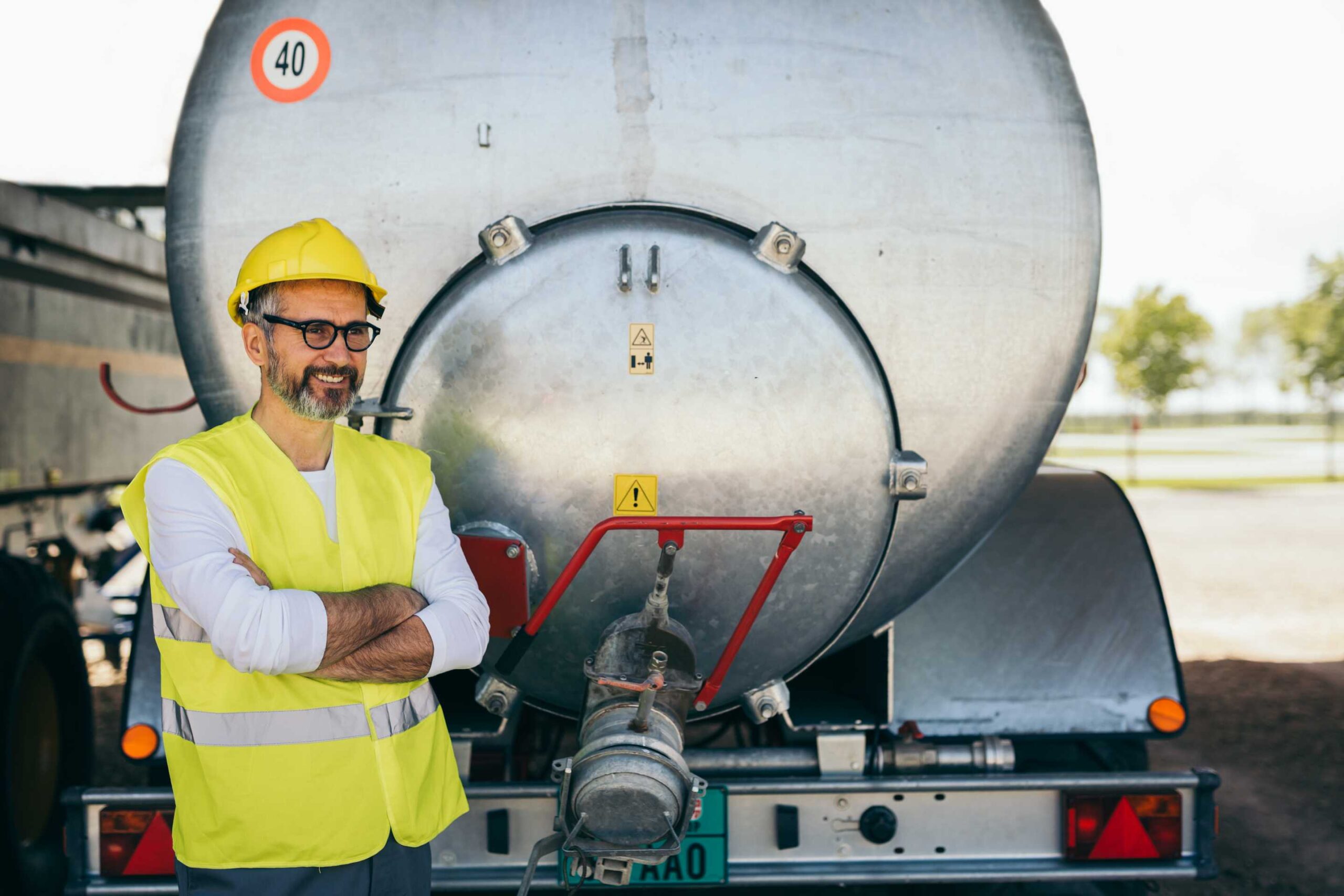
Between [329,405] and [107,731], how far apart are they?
13.8ft

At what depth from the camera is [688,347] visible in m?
1.88

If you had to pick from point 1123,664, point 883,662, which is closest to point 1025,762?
point 1123,664

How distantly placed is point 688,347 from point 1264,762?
4062 millimetres

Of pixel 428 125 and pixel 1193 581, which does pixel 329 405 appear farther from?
Answer: pixel 1193 581

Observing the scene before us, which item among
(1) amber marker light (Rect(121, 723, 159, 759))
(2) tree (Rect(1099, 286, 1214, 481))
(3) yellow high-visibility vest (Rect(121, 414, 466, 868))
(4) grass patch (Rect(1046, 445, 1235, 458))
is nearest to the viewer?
(3) yellow high-visibility vest (Rect(121, 414, 466, 868))

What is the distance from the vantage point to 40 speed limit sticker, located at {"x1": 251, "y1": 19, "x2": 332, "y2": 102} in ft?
6.64

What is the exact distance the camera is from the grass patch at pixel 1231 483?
20.6 metres

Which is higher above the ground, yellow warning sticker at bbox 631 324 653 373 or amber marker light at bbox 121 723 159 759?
yellow warning sticker at bbox 631 324 653 373

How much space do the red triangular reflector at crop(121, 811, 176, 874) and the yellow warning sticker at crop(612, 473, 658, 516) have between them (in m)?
1.17

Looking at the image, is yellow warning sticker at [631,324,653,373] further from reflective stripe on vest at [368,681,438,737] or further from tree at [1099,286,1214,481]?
tree at [1099,286,1214,481]

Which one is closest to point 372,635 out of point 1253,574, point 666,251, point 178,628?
point 178,628

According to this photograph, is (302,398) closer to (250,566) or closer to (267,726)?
(250,566)

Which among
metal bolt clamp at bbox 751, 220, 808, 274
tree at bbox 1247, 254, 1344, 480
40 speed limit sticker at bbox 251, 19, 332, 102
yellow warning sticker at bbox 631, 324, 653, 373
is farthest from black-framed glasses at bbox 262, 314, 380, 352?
tree at bbox 1247, 254, 1344, 480

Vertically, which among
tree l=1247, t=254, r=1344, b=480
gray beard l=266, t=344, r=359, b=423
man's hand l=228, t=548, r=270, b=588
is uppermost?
tree l=1247, t=254, r=1344, b=480
